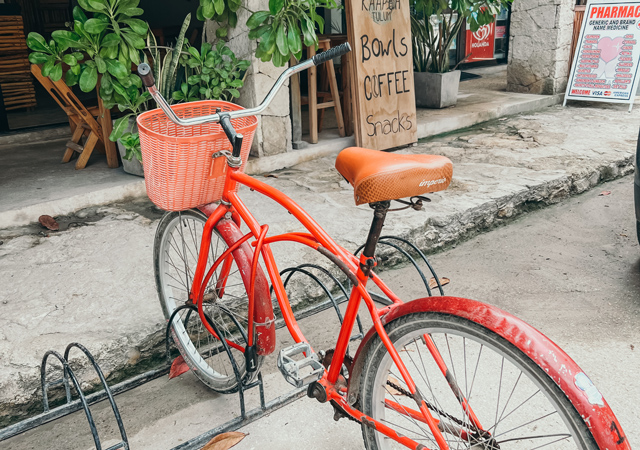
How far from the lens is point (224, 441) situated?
2068 mm

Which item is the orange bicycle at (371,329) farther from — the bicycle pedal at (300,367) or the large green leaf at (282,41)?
the large green leaf at (282,41)

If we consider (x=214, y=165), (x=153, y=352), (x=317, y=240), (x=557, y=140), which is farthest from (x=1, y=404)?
(x=557, y=140)

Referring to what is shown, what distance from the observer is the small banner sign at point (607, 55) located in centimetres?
676

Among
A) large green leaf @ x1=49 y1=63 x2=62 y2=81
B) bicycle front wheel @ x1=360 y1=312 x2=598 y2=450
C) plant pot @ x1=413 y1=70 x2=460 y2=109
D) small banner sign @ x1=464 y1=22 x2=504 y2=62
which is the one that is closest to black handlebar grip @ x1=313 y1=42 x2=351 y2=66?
bicycle front wheel @ x1=360 y1=312 x2=598 y2=450

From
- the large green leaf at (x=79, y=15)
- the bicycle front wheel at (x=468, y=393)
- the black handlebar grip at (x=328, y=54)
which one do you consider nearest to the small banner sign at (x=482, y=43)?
the large green leaf at (x=79, y=15)

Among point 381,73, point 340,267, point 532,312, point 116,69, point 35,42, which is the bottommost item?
point 532,312

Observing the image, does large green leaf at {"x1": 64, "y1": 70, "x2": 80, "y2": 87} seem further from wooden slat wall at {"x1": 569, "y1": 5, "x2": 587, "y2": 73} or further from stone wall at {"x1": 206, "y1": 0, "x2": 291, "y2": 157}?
wooden slat wall at {"x1": 569, "y1": 5, "x2": 587, "y2": 73}

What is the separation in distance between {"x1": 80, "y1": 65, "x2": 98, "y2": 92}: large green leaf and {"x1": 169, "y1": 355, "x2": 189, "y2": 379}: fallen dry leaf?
2188 mm

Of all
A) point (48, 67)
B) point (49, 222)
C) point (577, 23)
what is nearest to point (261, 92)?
point (48, 67)

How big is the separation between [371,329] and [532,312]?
162cm

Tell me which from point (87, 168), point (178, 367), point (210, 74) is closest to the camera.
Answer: point (178, 367)

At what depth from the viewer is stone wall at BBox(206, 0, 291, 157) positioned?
175 inches

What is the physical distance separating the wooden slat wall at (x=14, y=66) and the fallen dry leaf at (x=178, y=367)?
5.91m

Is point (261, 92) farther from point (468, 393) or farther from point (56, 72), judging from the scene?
point (468, 393)
